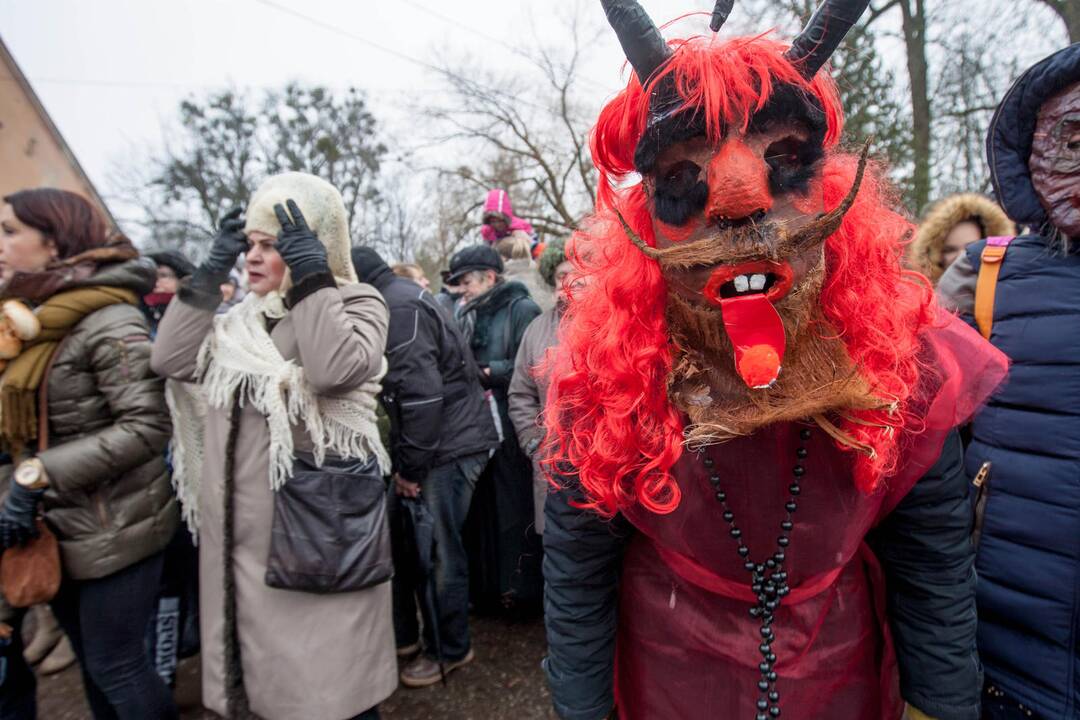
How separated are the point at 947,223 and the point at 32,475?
3.79 meters

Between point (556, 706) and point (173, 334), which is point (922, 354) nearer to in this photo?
point (556, 706)

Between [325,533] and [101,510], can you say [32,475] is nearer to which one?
[101,510]

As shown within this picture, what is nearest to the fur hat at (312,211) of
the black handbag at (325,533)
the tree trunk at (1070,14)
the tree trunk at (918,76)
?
the black handbag at (325,533)

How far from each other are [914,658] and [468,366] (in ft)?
6.92

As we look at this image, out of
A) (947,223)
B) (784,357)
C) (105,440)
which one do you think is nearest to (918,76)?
(947,223)

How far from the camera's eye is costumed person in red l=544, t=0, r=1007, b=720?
976 millimetres

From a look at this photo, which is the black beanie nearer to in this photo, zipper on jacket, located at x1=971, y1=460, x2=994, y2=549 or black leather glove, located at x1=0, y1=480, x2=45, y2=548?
black leather glove, located at x1=0, y1=480, x2=45, y2=548

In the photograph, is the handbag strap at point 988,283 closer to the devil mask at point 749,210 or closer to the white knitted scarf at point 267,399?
the devil mask at point 749,210

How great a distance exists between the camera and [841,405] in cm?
101

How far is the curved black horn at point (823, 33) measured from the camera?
36.9 inches

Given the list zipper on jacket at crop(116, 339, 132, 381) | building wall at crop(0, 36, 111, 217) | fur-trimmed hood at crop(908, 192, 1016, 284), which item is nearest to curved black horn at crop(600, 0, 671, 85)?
zipper on jacket at crop(116, 339, 132, 381)

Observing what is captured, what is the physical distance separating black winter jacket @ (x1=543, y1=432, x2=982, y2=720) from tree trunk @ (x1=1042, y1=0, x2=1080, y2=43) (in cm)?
744

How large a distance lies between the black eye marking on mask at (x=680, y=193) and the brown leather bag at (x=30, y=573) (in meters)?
2.09

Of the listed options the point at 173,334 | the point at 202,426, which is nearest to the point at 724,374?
the point at 173,334
